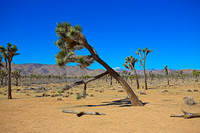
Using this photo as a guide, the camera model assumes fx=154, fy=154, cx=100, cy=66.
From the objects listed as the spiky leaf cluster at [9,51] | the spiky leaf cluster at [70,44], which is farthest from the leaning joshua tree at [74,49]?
the spiky leaf cluster at [9,51]

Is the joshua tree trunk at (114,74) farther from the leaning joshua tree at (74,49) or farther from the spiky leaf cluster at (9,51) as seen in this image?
the spiky leaf cluster at (9,51)

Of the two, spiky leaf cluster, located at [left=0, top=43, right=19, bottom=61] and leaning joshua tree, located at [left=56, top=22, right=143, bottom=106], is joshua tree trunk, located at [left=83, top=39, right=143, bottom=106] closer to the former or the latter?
leaning joshua tree, located at [left=56, top=22, right=143, bottom=106]

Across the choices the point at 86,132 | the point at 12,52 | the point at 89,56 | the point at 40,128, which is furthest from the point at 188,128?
the point at 12,52

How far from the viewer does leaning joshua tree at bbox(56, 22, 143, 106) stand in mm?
10164

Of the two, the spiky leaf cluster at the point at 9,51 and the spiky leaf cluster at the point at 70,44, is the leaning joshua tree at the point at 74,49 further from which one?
the spiky leaf cluster at the point at 9,51

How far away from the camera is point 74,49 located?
11.2 metres

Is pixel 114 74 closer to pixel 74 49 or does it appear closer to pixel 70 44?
pixel 74 49

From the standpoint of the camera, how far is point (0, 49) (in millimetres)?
17219

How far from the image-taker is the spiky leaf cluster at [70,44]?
10.2 metres

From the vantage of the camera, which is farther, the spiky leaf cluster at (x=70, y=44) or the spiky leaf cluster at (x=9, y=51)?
the spiky leaf cluster at (x=9, y=51)

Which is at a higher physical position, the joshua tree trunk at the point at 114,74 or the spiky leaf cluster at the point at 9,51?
the spiky leaf cluster at the point at 9,51

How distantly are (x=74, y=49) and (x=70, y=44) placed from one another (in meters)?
0.49

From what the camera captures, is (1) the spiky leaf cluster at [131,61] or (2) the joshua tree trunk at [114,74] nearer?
(2) the joshua tree trunk at [114,74]

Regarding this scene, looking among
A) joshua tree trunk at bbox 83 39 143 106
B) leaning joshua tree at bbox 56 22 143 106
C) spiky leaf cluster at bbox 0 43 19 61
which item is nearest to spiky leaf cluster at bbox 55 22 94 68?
leaning joshua tree at bbox 56 22 143 106
